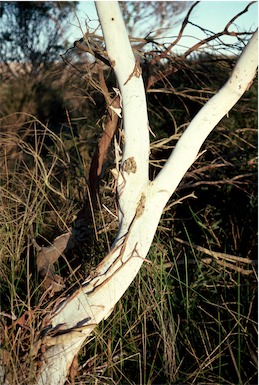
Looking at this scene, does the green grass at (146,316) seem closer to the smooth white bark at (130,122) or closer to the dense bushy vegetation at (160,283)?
the dense bushy vegetation at (160,283)

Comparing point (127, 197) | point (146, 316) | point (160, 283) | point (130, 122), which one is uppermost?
point (130, 122)

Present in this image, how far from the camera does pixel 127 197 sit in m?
2.48

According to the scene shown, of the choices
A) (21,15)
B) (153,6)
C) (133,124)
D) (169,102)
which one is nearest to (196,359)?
(133,124)

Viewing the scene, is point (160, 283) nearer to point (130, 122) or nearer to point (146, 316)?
point (146, 316)

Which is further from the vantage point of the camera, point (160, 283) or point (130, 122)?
point (160, 283)

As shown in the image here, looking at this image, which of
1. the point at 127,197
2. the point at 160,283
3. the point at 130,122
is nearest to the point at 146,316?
the point at 160,283

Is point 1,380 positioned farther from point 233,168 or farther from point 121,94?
point 233,168

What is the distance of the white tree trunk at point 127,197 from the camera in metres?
2.42

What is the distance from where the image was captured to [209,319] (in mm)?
3225

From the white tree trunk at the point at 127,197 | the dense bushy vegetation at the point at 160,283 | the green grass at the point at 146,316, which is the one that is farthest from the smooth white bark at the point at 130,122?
the green grass at the point at 146,316

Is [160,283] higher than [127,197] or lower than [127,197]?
lower

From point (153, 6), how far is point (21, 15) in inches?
Result: 92.9

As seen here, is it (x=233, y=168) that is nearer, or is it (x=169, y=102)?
(x=233, y=168)

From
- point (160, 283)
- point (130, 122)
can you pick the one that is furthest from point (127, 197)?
point (160, 283)
